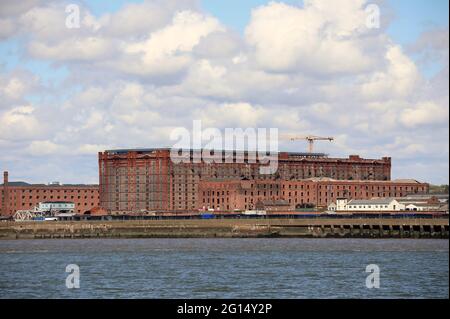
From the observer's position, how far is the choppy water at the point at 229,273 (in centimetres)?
5662

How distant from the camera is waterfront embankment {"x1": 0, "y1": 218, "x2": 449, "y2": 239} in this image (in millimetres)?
142375

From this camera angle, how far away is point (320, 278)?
6575cm

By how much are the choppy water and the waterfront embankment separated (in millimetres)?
35273

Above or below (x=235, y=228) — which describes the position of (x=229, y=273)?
below

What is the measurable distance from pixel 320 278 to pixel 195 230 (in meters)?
92.8

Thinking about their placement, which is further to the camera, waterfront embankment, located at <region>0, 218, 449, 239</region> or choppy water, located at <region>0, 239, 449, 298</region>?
A: waterfront embankment, located at <region>0, 218, 449, 239</region>

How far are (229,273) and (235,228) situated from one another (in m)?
85.7

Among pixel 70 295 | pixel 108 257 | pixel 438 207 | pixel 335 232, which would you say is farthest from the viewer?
pixel 438 207

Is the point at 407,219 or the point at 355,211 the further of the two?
the point at 355,211

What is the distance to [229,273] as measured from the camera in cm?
7075

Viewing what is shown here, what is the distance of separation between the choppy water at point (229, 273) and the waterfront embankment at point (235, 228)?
1389 inches

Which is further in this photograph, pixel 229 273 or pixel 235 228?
pixel 235 228

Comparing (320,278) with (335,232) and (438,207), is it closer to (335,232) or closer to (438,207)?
(335,232)
